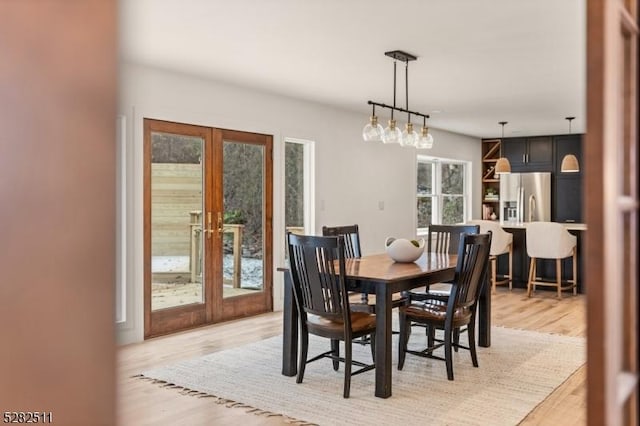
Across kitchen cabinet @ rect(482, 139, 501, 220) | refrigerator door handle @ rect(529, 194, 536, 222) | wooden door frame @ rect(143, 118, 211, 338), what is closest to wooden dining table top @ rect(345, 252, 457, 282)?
wooden door frame @ rect(143, 118, 211, 338)

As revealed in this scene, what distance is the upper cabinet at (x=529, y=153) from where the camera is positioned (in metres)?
9.91

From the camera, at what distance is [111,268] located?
3.13 feet

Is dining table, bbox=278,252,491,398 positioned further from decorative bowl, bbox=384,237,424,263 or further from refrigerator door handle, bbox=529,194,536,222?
refrigerator door handle, bbox=529,194,536,222

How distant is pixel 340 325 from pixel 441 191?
658cm

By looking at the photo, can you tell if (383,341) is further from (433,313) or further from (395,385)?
(433,313)

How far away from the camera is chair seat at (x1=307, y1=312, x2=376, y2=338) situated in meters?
3.39

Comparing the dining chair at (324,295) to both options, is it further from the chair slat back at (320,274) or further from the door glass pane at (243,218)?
the door glass pane at (243,218)

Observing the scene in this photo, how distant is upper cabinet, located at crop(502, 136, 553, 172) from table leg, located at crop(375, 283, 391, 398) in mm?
7627

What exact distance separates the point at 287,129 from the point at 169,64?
5.70 ft

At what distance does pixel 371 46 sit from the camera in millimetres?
4086

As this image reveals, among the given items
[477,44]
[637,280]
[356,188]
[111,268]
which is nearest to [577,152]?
[356,188]

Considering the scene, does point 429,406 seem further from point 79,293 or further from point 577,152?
point 577,152

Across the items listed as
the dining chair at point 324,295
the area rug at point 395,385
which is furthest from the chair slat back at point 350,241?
the dining chair at point 324,295

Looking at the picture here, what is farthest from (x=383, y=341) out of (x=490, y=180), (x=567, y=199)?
(x=490, y=180)
